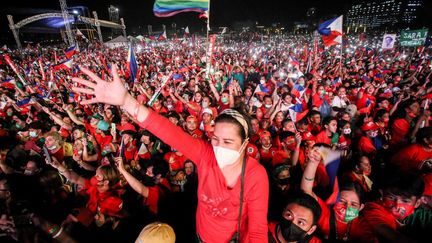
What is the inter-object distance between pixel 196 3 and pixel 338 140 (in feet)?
17.2

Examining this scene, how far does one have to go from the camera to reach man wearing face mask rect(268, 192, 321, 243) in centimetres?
232

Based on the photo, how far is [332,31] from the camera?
1077 cm

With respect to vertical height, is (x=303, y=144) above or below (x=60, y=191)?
above

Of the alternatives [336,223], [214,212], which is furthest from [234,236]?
[336,223]

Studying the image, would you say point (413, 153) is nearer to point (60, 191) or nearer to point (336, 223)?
point (336, 223)

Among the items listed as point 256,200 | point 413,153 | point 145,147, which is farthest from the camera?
point 145,147

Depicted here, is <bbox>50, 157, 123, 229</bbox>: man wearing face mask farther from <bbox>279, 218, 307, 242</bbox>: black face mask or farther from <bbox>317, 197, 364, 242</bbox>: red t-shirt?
<bbox>317, 197, 364, 242</bbox>: red t-shirt

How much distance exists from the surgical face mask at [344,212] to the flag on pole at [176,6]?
6.02 metres

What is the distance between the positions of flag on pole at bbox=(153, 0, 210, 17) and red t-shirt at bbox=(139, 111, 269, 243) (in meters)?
5.62

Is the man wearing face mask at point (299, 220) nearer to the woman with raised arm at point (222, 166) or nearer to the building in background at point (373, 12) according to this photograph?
the woman with raised arm at point (222, 166)

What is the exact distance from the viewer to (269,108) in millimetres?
6754

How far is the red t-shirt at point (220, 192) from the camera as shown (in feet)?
5.75

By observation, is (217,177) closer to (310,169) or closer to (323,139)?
(310,169)

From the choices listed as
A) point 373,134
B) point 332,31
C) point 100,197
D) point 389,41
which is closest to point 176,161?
point 100,197
